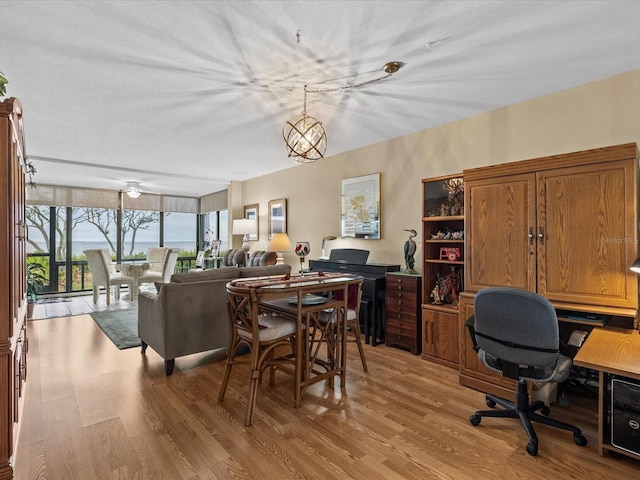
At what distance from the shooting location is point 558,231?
8.13 feet

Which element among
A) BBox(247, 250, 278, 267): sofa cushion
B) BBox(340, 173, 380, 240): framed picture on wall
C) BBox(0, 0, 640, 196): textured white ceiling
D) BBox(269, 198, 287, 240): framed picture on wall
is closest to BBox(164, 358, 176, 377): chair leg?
BBox(0, 0, 640, 196): textured white ceiling

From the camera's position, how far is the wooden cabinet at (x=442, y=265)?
11.0 ft

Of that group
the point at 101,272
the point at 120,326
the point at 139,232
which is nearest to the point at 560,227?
the point at 120,326

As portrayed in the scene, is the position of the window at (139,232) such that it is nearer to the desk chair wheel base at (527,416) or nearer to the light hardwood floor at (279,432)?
the light hardwood floor at (279,432)

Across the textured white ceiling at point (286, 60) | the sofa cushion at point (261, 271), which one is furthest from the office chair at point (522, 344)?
the sofa cushion at point (261, 271)

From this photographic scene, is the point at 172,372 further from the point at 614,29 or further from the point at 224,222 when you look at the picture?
the point at 224,222

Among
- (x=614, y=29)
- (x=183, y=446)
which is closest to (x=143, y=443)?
(x=183, y=446)

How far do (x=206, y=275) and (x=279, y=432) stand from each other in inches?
66.6

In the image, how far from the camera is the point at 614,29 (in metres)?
2.11

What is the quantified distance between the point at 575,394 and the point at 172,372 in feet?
11.3

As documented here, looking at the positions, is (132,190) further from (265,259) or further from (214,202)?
(265,259)

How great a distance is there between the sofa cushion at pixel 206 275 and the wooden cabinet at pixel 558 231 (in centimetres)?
223

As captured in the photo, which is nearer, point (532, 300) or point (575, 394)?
point (532, 300)

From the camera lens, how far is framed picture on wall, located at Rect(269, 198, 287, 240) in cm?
620
